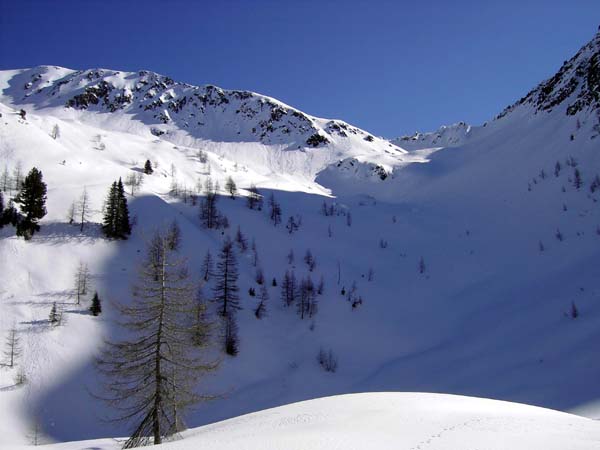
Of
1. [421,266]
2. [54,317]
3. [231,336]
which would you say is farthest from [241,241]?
[54,317]

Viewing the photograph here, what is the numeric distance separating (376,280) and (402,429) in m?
57.6

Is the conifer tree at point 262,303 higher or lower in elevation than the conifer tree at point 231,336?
higher

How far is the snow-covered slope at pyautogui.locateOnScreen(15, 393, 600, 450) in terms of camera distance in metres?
8.72

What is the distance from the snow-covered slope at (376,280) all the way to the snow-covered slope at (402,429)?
604 inches

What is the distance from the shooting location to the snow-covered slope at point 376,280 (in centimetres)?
3194

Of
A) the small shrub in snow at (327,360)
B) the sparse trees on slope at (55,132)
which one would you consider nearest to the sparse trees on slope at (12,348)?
the small shrub in snow at (327,360)

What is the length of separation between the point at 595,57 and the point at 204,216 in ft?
355

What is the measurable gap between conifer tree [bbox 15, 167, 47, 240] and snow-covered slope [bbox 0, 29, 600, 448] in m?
1.83

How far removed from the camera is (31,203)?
5147cm

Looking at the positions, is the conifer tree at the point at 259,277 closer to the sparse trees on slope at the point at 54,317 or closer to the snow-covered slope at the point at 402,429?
the sparse trees on slope at the point at 54,317

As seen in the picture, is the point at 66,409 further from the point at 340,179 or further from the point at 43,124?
the point at 340,179

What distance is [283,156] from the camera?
193 metres

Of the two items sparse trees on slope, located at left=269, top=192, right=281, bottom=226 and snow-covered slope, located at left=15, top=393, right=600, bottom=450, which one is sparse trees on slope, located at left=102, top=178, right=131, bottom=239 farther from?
snow-covered slope, located at left=15, top=393, right=600, bottom=450

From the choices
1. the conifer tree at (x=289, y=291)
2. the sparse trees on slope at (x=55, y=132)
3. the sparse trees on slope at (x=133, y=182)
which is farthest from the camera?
the sparse trees on slope at (x=55, y=132)
